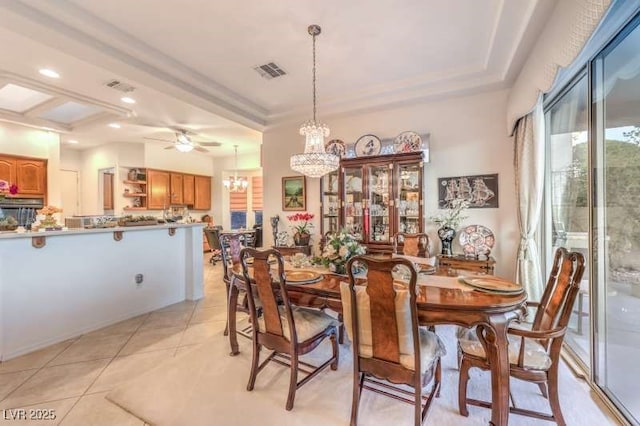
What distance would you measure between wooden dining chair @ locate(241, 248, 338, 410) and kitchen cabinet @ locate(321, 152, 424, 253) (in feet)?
6.91

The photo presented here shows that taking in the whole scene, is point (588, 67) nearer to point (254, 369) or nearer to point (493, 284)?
point (493, 284)

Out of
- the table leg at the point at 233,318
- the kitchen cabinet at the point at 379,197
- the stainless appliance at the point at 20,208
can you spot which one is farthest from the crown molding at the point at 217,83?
the stainless appliance at the point at 20,208

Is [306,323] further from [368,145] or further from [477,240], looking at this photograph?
[368,145]

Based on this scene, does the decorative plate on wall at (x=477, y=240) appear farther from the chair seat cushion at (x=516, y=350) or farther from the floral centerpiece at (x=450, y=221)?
the chair seat cushion at (x=516, y=350)

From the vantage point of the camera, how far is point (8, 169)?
201 inches

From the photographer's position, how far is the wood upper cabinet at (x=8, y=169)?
505 centimetres

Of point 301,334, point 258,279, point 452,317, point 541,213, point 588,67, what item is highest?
point 588,67

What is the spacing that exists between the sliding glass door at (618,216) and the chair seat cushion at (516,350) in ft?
2.13

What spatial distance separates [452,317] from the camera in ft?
5.43

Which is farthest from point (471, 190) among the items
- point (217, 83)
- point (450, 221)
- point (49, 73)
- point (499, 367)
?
point (49, 73)

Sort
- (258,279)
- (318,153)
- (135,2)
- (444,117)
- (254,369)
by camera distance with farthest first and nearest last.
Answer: (444,117) → (318,153) → (135,2) → (254,369) → (258,279)

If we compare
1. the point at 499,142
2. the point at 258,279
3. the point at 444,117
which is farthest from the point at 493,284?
the point at 444,117

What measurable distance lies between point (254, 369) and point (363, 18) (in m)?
3.04

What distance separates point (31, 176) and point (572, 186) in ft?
26.9
